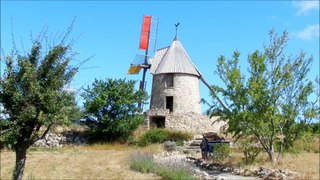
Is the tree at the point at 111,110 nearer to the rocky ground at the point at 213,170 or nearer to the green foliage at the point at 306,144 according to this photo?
the rocky ground at the point at 213,170

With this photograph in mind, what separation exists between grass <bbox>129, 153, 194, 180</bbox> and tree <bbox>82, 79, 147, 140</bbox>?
11746 millimetres

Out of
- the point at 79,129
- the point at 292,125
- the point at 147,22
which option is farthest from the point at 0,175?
the point at 147,22

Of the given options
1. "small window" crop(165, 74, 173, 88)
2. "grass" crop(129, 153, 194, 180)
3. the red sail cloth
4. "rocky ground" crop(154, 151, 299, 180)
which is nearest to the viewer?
"grass" crop(129, 153, 194, 180)

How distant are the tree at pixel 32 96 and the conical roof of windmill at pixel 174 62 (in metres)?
23.2

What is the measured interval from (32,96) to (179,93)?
2365 cm

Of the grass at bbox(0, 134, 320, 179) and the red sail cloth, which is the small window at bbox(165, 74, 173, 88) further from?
the grass at bbox(0, 134, 320, 179)

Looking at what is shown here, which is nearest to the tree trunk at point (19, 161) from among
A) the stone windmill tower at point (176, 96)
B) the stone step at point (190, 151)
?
the stone step at point (190, 151)

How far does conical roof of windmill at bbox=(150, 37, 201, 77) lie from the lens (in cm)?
3284

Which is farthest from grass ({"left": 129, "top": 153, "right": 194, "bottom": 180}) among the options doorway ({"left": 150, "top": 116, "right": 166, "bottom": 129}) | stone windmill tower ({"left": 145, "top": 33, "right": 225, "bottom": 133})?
doorway ({"left": 150, "top": 116, "right": 166, "bottom": 129})

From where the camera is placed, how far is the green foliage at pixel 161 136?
2744 centimetres

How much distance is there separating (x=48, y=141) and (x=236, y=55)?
16.3m

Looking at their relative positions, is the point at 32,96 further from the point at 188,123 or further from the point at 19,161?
the point at 188,123

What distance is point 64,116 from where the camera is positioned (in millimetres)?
9180

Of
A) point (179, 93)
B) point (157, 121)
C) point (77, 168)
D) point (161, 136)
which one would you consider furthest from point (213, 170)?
point (157, 121)
